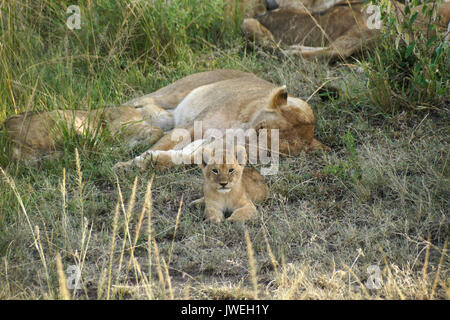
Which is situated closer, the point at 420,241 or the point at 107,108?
the point at 420,241

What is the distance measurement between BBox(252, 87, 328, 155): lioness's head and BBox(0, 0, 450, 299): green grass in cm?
12

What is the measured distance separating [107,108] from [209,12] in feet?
6.75

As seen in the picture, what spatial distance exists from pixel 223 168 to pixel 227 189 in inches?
5.5

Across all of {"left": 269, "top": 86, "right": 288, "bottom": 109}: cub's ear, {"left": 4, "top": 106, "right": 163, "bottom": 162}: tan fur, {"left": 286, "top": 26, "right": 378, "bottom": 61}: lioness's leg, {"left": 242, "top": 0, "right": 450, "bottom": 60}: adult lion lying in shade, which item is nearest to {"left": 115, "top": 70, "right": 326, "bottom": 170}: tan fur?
{"left": 269, "top": 86, "right": 288, "bottom": 109}: cub's ear

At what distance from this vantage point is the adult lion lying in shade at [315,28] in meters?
6.34

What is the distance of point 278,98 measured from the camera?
16.3 feet

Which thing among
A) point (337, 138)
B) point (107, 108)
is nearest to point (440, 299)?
point (337, 138)

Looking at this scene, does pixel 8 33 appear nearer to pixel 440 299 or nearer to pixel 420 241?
pixel 420 241

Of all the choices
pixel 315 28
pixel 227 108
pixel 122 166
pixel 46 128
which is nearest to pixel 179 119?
pixel 227 108

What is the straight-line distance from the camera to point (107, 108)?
512 cm

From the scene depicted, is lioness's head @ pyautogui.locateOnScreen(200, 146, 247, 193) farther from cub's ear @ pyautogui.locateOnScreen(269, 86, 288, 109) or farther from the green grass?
cub's ear @ pyautogui.locateOnScreen(269, 86, 288, 109)

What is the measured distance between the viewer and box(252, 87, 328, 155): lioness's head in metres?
4.85

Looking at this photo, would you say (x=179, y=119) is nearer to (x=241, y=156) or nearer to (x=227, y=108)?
(x=227, y=108)

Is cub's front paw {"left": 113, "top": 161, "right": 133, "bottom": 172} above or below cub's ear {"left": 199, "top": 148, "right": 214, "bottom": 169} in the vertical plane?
below
